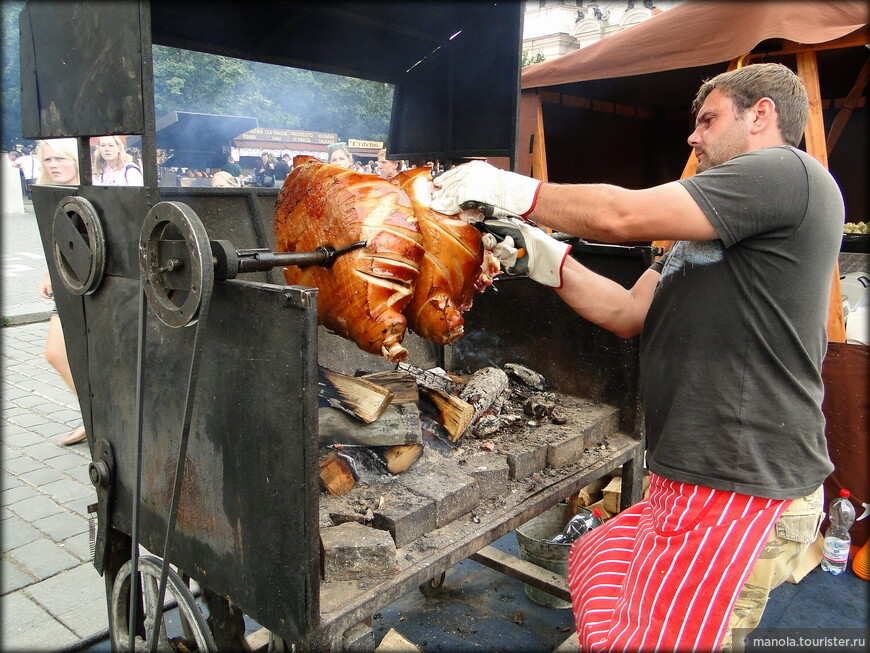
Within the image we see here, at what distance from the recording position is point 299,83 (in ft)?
11.9

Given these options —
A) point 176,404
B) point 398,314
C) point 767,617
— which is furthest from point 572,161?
point 176,404

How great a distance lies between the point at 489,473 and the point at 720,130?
4.60 ft

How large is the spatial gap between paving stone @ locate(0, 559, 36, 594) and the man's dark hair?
3.89 metres

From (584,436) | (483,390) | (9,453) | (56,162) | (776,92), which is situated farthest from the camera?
(9,453)

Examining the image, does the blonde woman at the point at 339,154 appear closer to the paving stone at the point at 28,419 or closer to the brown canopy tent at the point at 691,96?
the brown canopy tent at the point at 691,96

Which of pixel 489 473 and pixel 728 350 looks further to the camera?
pixel 489 473

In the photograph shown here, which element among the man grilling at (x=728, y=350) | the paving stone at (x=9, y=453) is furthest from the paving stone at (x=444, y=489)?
the paving stone at (x=9, y=453)

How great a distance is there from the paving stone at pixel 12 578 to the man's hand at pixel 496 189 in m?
3.03

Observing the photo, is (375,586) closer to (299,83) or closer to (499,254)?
(499,254)

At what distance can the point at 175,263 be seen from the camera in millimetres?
1587

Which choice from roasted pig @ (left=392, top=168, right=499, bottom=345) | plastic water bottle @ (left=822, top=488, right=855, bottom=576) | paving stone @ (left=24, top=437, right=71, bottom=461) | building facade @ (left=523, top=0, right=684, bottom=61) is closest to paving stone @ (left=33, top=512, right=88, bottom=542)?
paving stone @ (left=24, top=437, right=71, bottom=461)

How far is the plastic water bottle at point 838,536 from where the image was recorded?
373 centimetres

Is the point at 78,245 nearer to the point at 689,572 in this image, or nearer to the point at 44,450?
the point at 689,572

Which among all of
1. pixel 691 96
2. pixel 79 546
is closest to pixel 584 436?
pixel 79 546
